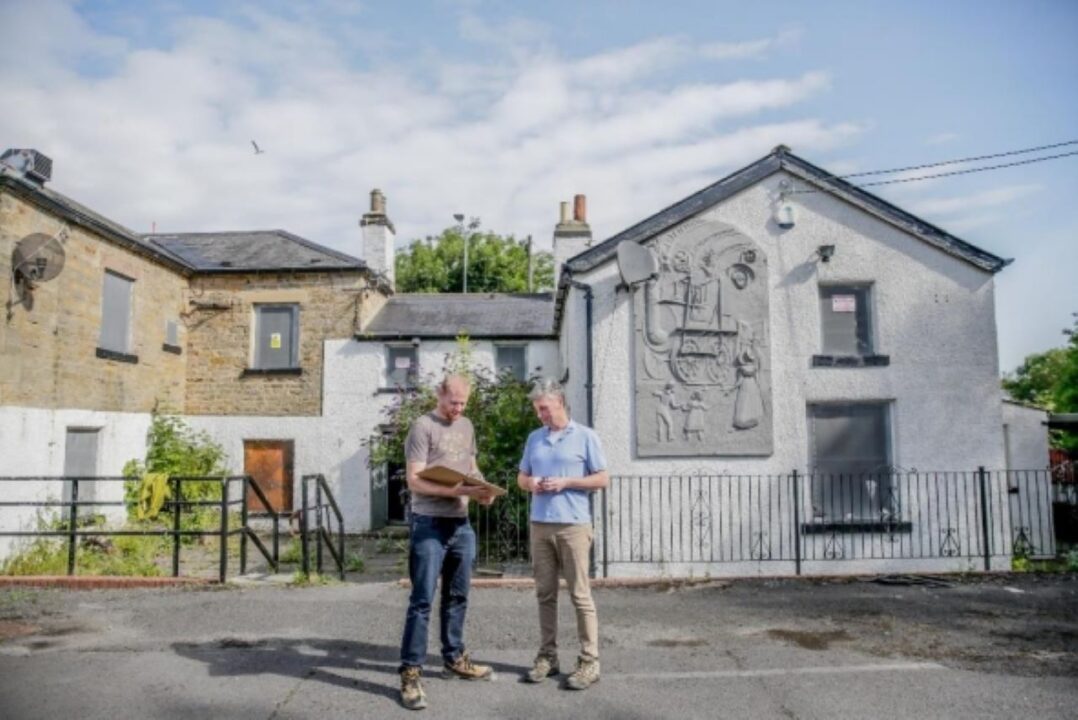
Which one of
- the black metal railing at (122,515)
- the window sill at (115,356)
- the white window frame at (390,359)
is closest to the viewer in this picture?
the black metal railing at (122,515)

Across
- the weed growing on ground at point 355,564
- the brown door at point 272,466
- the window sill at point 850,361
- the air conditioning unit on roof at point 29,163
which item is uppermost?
the air conditioning unit on roof at point 29,163

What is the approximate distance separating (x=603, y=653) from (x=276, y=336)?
13.3 meters

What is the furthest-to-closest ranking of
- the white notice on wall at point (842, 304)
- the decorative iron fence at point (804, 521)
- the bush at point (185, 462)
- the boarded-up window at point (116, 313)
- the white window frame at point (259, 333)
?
the white window frame at point (259, 333)
the bush at point (185, 462)
the boarded-up window at point (116, 313)
the white notice on wall at point (842, 304)
the decorative iron fence at point (804, 521)

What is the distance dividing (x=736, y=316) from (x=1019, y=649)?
5.13 metres

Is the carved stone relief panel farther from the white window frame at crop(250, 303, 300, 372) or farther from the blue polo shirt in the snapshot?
the white window frame at crop(250, 303, 300, 372)

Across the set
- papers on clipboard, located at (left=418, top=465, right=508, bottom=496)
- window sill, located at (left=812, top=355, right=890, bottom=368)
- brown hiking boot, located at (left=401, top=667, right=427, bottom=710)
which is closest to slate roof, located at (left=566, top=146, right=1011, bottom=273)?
window sill, located at (left=812, top=355, right=890, bottom=368)

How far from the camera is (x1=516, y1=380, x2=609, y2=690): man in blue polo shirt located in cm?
484

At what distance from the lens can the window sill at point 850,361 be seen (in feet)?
32.5

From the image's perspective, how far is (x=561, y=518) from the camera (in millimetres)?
4867

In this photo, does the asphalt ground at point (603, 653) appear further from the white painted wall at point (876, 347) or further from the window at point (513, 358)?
the window at point (513, 358)

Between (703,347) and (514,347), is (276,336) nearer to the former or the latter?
(514,347)

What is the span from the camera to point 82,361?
1279cm

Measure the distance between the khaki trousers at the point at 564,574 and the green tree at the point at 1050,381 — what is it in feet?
54.8

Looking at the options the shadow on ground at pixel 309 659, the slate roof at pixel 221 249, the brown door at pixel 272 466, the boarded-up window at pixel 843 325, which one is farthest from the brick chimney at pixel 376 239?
the shadow on ground at pixel 309 659
